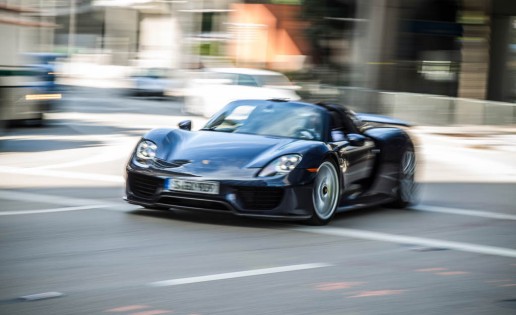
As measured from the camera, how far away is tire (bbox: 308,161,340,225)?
9.17 m

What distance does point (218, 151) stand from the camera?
9117mm

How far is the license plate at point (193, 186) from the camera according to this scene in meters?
8.80

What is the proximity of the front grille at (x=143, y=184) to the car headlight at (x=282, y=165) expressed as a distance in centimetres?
88

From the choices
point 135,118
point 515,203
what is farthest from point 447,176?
point 135,118

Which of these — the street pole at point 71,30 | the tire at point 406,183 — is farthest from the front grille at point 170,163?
the street pole at point 71,30

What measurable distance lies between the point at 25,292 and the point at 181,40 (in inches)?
2216

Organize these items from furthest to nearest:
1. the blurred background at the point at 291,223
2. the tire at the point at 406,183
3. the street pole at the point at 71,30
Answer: the street pole at the point at 71,30 < the tire at the point at 406,183 < the blurred background at the point at 291,223

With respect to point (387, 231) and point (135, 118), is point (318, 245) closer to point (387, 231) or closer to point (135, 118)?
point (387, 231)

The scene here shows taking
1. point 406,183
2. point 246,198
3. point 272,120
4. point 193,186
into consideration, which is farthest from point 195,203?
point 406,183

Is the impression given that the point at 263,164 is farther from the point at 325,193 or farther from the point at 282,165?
the point at 325,193

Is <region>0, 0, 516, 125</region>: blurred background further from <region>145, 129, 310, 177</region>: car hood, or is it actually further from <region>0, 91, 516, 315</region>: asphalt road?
<region>145, 129, 310, 177</region>: car hood

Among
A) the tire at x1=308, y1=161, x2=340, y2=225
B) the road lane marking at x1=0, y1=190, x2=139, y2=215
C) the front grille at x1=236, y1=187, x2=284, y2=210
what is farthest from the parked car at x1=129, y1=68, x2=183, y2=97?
the front grille at x1=236, y1=187, x2=284, y2=210

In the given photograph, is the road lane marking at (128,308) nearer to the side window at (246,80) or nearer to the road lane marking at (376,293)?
the road lane marking at (376,293)

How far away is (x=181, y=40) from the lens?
202ft
